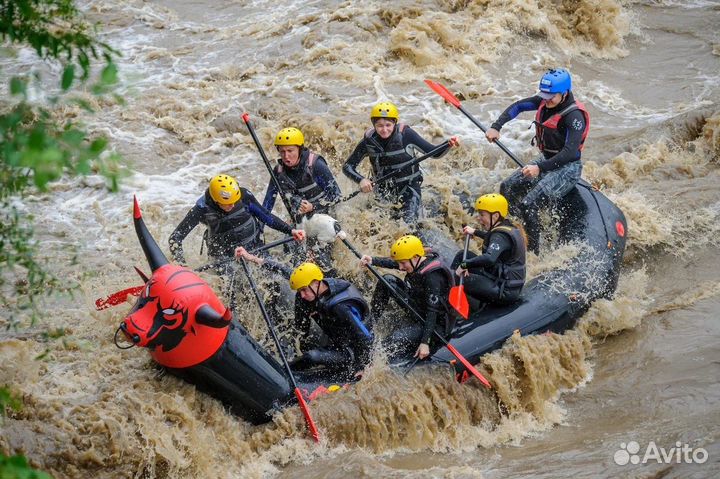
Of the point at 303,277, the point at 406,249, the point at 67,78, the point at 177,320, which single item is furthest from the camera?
the point at 406,249

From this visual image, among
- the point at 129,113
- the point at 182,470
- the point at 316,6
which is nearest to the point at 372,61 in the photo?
the point at 316,6

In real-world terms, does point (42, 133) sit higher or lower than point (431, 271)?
higher

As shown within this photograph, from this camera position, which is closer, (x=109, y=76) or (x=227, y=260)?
(x=109, y=76)

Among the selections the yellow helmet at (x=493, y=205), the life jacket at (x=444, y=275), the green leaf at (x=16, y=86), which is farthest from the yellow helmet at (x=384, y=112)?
the green leaf at (x=16, y=86)

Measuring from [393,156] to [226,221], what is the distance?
2.00 meters

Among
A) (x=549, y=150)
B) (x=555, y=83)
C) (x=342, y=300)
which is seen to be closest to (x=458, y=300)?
(x=342, y=300)

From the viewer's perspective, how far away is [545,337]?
6938 mm

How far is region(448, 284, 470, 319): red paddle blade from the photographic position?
6445 mm

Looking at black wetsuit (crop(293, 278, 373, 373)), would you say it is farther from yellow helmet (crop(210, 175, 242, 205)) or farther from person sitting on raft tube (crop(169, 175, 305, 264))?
yellow helmet (crop(210, 175, 242, 205))

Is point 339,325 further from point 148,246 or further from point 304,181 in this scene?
point 304,181

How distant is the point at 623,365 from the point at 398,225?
2.74 meters

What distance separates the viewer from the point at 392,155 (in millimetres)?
8070

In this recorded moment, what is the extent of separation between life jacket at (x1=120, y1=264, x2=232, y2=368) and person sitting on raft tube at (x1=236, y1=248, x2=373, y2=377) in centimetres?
93

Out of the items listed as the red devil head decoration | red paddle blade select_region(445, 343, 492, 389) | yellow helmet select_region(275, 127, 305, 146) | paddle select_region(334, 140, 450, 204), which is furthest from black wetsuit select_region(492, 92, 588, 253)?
the red devil head decoration
